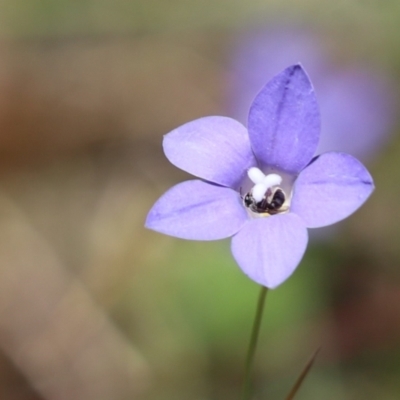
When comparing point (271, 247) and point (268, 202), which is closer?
point (271, 247)

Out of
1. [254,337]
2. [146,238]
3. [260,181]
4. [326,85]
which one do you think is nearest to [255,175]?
[260,181]

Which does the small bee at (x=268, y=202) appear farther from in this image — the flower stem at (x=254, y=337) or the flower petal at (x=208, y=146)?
the flower stem at (x=254, y=337)

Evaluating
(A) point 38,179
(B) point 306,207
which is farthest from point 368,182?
(A) point 38,179

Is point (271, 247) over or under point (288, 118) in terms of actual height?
under

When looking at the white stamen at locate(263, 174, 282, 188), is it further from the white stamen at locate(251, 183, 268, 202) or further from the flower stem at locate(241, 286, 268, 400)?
the flower stem at locate(241, 286, 268, 400)

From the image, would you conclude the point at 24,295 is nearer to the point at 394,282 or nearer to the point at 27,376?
the point at 27,376

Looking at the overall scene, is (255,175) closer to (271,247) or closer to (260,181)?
(260,181)

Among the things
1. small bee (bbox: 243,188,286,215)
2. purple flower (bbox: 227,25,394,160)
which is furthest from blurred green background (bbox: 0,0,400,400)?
small bee (bbox: 243,188,286,215)
